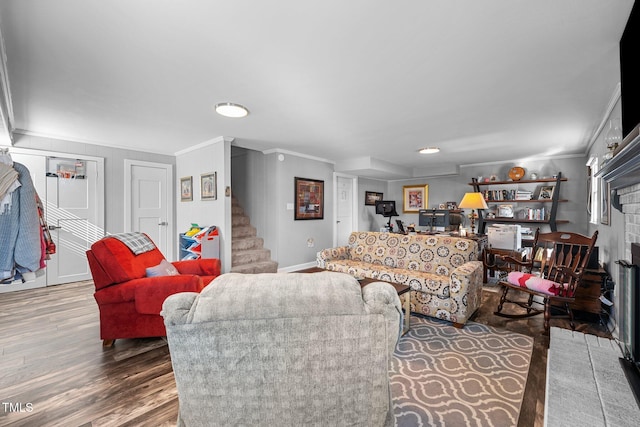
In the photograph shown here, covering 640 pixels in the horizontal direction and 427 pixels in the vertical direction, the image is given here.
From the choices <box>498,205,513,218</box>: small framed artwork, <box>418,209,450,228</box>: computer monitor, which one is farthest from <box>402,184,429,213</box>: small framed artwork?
<box>418,209,450,228</box>: computer monitor

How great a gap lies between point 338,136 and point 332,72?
1.89 m

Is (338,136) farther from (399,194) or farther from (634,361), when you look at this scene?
(399,194)

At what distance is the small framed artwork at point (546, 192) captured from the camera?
17.7 feet

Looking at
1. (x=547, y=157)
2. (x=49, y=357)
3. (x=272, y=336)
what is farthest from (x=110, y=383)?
(x=547, y=157)

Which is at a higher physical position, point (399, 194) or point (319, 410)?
point (399, 194)

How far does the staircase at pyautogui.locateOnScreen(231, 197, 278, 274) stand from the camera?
4.60 m

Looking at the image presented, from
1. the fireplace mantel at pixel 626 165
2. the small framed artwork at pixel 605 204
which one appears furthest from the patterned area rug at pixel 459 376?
the small framed artwork at pixel 605 204

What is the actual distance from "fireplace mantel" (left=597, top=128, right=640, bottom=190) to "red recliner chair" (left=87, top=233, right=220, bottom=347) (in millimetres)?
2738

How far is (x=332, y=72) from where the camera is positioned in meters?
2.16

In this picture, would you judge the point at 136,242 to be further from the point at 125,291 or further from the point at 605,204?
the point at 605,204

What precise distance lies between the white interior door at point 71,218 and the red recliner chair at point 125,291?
274 cm

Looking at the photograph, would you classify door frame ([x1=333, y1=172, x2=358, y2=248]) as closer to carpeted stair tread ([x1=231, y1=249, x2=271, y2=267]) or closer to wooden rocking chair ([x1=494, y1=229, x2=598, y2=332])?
carpeted stair tread ([x1=231, y1=249, x2=271, y2=267])

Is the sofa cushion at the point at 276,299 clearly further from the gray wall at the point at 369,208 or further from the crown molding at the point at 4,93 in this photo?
the gray wall at the point at 369,208

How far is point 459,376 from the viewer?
1944mm
